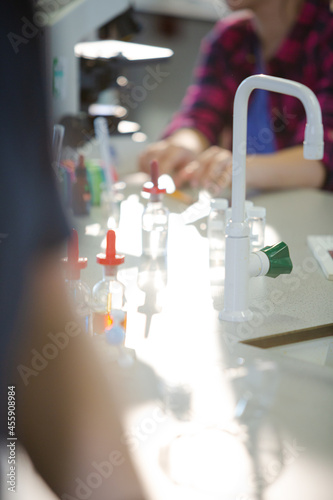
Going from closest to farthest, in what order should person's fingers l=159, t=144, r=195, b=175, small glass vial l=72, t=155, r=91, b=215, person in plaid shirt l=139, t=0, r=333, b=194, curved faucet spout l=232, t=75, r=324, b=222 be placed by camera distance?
curved faucet spout l=232, t=75, r=324, b=222 → small glass vial l=72, t=155, r=91, b=215 → person in plaid shirt l=139, t=0, r=333, b=194 → person's fingers l=159, t=144, r=195, b=175

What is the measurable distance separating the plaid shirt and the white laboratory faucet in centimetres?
109

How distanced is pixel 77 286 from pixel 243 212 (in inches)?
9.9

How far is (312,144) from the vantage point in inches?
26.4

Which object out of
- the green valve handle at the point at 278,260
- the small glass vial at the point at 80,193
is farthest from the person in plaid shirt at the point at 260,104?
the green valve handle at the point at 278,260

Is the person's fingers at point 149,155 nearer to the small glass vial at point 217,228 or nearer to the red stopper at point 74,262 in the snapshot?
the small glass vial at point 217,228

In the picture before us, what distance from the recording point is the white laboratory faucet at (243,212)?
67cm

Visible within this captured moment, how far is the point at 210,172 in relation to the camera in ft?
5.64

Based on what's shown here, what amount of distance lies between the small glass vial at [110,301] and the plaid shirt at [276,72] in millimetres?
1165

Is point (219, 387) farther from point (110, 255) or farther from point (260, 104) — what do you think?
point (260, 104)

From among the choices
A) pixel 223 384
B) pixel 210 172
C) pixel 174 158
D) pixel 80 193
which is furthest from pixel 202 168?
pixel 223 384

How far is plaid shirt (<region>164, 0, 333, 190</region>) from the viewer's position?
1940mm

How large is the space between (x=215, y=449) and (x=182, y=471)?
0.13 feet

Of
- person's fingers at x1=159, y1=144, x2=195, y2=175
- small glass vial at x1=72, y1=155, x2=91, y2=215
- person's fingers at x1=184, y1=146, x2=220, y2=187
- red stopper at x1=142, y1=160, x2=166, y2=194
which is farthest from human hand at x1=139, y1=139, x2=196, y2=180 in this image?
red stopper at x1=142, y1=160, x2=166, y2=194

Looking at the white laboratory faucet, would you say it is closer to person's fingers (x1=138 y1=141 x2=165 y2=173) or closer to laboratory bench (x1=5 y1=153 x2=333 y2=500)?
laboratory bench (x1=5 y1=153 x2=333 y2=500)
